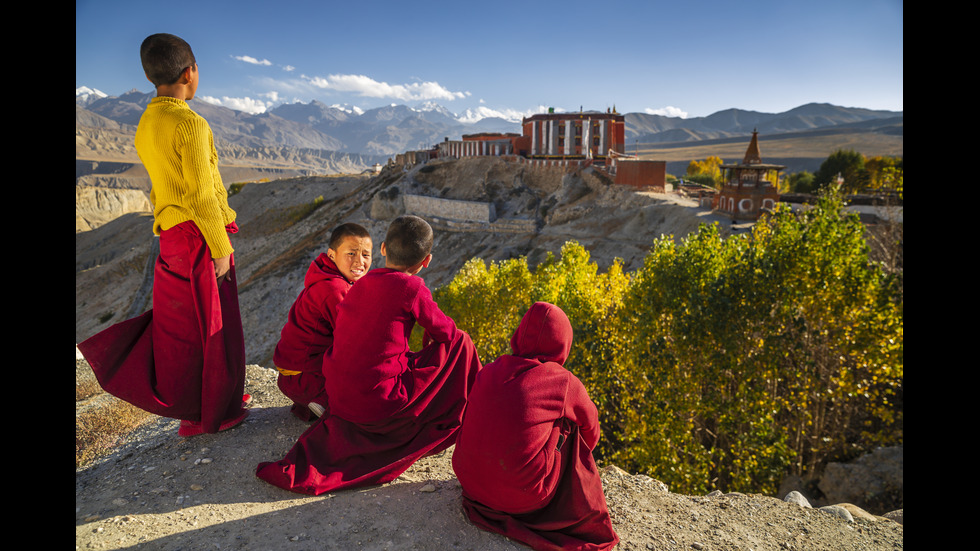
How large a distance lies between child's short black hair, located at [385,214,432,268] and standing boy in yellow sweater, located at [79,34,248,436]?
1543mm

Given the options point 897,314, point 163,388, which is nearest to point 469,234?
point 897,314

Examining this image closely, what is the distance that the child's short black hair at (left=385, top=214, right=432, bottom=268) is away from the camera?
3.88m

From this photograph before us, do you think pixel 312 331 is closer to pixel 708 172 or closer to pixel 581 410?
pixel 581 410

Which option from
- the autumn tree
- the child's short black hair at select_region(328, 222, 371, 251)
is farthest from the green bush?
the autumn tree

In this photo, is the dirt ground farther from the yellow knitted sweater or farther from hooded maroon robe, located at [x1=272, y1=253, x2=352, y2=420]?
the yellow knitted sweater

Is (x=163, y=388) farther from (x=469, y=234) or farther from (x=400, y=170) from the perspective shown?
(x=400, y=170)

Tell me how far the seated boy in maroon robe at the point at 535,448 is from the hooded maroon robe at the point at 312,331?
1898 mm

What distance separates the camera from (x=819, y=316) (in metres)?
10.0

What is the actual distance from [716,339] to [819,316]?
224 cm

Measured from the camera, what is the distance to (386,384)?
3.92m

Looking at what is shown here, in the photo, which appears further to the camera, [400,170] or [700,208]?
[400,170]

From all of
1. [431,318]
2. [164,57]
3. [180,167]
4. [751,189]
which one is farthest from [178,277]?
[751,189]

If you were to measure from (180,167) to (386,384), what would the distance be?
2.50 metres

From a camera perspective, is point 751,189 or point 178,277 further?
point 751,189
